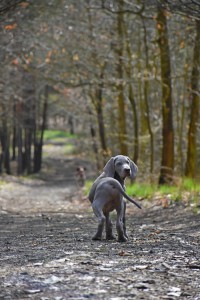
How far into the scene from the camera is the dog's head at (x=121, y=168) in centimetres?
945

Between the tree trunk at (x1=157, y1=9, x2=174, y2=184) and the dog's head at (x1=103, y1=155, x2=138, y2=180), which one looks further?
the tree trunk at (x1=157, y1=9, x2=174, y2=184)

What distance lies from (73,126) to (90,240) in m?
87.9

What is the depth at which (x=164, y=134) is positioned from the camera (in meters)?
21.4

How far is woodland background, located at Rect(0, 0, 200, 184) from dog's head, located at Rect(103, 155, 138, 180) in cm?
386

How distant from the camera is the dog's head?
31.0 feet

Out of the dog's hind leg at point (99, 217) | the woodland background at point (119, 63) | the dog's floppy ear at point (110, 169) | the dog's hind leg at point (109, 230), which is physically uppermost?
the woodland background at point (119, 63)

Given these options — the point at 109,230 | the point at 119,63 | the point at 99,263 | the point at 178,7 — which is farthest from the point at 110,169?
the point at 119,63

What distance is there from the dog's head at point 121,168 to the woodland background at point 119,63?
3.86 meters

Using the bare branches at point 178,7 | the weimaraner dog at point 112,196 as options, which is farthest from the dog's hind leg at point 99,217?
the bare branches at point 178,7

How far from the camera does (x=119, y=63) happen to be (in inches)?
1048

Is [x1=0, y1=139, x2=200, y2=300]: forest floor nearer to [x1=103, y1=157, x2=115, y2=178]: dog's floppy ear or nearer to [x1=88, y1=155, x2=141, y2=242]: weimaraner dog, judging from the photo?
[x1=88, y1=155, x2=141, y2=242]: weimaraner dog

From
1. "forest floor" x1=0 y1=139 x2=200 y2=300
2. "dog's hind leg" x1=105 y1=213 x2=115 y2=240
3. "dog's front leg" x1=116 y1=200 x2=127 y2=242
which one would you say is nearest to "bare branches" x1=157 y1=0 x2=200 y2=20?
"forest floor" x1=0 y1=139 x2=200 y2=300

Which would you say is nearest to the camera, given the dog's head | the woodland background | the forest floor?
the forest floor

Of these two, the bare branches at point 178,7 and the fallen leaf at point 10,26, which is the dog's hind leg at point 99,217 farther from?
the fallen leaf at point 10,26
